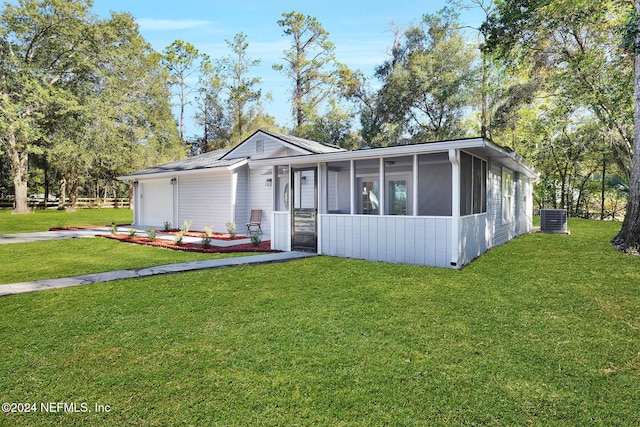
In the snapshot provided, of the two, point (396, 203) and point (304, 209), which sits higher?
point (396, 203)

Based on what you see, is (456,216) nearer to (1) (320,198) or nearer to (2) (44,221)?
(1) (320,198)

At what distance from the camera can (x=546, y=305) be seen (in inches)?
187

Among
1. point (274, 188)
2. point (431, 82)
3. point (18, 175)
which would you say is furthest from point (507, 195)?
point (18, 175)

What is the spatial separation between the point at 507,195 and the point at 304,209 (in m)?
6.79

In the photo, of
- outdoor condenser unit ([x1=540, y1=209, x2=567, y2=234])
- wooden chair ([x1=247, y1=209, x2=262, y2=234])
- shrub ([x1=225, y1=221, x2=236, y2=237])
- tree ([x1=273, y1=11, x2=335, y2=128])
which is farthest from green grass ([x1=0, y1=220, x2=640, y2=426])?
tree ([x1=273, y1=11, x2=335, y2=128])

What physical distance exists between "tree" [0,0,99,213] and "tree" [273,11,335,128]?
13576mm

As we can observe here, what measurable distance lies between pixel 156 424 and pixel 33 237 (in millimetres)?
12717

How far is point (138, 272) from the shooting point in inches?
254

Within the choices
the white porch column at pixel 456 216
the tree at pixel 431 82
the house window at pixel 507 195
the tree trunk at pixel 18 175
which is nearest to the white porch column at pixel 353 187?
the white porch column at pixel 456 216

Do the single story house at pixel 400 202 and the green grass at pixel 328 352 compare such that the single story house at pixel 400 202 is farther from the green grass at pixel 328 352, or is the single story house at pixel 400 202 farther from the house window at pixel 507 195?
the green grass at pixel 328 352

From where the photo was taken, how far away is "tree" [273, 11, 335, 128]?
90.9 ft

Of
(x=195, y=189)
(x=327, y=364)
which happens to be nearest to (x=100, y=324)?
(x=327, y=364)

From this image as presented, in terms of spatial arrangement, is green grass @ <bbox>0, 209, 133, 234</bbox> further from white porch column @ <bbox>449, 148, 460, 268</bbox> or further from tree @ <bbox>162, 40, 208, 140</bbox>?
white porch column @ <bbox>449, 148, 460, 268</bbox>

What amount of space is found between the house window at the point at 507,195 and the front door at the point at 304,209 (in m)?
5.99
